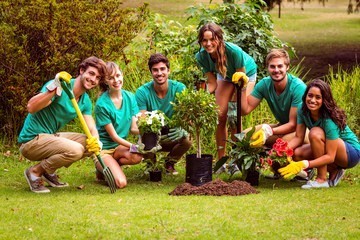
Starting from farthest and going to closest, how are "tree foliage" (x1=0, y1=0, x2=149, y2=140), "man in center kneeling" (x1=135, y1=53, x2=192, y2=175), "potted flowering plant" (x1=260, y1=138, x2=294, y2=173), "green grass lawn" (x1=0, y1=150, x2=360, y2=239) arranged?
1. "tree foliage" (x1=0, y1=0, x2=149, y2=140)
2. "man in center kneeling" (x1=135, y1=53, x2=192, y2=175)
3. "potted flowering plant" (x1=260, y1=138, x2=294, y2=173)
4. "green grass lawn" (x1=0, y1=150, x2=360, y2=239)

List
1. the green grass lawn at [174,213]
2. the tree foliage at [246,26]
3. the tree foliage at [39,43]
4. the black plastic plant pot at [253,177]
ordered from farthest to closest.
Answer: the tree foliage at [246,26] < the tree foliage at [39,43] < the black plastic plant pot at [253,177] < the green grass lawn at [174,213]

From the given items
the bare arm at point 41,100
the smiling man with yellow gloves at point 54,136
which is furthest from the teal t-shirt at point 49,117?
the bare arm at point 41,100

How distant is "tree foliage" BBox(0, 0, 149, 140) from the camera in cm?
921

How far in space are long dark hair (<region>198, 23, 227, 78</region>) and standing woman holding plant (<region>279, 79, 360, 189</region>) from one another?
90cm

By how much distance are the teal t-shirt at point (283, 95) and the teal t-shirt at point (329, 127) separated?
202 millimetres

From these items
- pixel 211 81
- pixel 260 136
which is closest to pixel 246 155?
pixel 260 136

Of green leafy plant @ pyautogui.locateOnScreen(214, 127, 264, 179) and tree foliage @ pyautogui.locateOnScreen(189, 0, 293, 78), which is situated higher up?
tree foliage @ pyautogui.locateOnScreen(189, 0, 293, 78)

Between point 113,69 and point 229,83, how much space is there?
122 cm

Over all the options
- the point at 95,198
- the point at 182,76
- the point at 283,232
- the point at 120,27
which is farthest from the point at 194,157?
the point at 120,27

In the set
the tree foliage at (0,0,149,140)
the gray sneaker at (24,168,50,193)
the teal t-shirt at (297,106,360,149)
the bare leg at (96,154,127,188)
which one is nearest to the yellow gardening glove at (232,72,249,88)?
the teal t-shirt at (297,106,360,149)

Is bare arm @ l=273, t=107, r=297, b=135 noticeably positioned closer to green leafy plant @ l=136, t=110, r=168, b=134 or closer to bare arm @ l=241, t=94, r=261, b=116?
bare arm @ l=241, t=94, r=261, b=116

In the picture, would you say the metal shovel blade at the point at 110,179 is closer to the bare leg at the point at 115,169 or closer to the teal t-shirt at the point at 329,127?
the bare leg at the point at 115,169

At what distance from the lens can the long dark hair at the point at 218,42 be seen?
24.1 ft

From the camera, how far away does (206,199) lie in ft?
21.3
